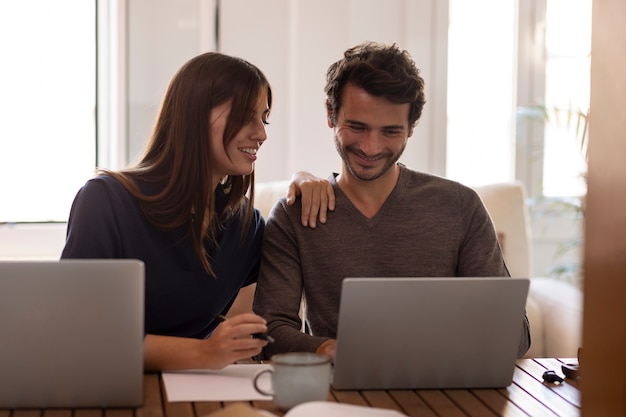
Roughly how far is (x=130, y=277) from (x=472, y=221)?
1000 millimetres

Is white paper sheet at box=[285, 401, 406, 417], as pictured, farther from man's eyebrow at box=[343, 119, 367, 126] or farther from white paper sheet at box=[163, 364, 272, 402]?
man's eyebrow at box=[343, 119, 367, 126]

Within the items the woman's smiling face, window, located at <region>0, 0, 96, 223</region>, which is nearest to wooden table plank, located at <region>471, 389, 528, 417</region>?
the woman's smiling face

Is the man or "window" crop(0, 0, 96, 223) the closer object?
the man

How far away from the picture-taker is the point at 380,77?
1.93 metres

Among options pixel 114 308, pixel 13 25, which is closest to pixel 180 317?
pixel 114 308

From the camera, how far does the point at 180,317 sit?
6.07 feet

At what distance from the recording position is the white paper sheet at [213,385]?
132cm

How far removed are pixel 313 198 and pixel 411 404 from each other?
0.72m

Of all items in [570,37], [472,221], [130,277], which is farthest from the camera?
[570,37]

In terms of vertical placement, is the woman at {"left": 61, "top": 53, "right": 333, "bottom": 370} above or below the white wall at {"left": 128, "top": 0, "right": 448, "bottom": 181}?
below

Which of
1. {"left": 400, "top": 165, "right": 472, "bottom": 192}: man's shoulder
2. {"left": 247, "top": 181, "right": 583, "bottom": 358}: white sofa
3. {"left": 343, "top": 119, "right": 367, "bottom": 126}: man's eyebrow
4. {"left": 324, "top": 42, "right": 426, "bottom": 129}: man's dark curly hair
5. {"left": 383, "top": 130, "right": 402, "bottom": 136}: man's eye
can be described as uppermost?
{"left": 324, "top": 42, "right": 426, "bottom": 129}: man's dark curly hair

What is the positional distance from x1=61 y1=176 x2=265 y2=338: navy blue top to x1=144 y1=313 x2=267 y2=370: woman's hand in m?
0.29

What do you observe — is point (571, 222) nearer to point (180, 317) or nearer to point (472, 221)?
point (472, 221)

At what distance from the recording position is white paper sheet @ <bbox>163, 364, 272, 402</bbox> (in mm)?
1322
